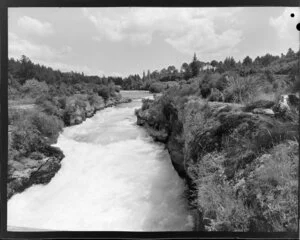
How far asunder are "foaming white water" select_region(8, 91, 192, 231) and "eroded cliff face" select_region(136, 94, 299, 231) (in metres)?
0.44

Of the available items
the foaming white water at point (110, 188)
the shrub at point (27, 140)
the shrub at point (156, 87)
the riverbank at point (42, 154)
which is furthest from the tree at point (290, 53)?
the shrub at point (27, 140)

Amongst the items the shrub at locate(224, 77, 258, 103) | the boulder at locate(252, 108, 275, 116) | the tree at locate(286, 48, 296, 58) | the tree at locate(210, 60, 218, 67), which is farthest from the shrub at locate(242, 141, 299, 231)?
the tree at locate(210, 60, 218, 67)

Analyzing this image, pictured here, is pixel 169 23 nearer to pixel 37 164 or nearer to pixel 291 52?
pixel 291 52

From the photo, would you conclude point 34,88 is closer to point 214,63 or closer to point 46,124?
point 46,124

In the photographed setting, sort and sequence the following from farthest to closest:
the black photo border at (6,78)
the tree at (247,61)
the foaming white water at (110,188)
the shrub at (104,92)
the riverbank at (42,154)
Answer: the shrub at (104,92) < the riverbank at (42,154) < the tree at (247,61) < the foaming white water at (110,188) < the black photo border at (6,78)

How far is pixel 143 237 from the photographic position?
109 inches

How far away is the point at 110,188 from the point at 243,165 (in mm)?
1931

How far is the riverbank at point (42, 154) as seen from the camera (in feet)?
10.6

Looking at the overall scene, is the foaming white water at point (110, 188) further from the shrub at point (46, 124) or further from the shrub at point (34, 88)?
the shrub at point (34, 88)

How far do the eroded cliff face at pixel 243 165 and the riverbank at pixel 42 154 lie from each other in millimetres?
1562

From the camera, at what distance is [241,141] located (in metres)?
2.70

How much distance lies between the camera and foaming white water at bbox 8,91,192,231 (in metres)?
2.98

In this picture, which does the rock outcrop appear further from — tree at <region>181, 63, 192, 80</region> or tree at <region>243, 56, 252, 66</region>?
tree at <region>243, 56, 252, 66</region>

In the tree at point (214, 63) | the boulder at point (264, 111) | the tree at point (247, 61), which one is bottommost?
the boulder at point (264, 111)
